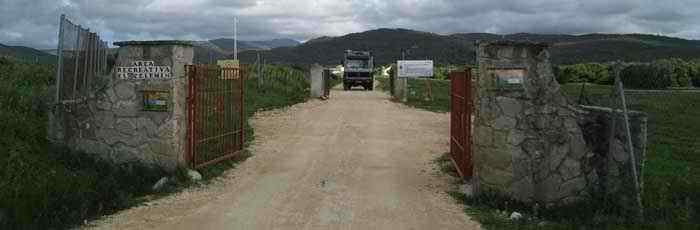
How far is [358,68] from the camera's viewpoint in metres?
41.4

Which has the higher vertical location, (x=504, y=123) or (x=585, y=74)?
(x=585, y=74)

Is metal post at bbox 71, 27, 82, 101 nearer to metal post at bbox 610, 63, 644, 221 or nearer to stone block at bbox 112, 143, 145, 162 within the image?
stone block at bbox 112, 143, 145, 162

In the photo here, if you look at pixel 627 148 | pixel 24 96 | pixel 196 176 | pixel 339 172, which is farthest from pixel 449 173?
pixel 24 96

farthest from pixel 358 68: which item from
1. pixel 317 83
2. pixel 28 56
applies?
pixel 28 56

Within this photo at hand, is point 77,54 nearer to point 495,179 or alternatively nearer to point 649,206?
point 495,179

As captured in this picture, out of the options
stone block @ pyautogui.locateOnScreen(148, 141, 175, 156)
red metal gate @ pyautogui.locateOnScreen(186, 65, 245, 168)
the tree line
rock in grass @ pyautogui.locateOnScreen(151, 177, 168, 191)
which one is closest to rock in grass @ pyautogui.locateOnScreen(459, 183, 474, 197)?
red metal gate @ pyautogui.locateOnScreen(186, 65, 245, 168)

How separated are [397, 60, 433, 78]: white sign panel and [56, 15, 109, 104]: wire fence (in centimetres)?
1928

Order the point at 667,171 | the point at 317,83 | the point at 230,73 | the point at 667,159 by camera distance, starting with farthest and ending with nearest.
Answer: the point at 317,83, the point at 667,159, the point at 230,73, the point at 667,171

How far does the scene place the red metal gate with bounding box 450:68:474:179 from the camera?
9.41m

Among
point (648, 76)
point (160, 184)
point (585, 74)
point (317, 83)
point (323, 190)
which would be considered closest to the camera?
→ point (160, 184)

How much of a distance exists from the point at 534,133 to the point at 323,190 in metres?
2.96

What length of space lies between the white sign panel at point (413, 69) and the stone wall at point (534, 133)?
20.5 meters

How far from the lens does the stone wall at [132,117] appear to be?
30.8 feet

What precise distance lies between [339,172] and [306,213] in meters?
2.90
